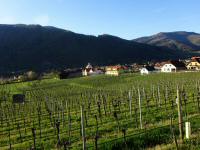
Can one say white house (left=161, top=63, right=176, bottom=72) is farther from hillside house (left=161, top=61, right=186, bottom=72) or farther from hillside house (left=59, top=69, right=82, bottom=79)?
hillside house (left=59, top=69, right=82, bottom=79)

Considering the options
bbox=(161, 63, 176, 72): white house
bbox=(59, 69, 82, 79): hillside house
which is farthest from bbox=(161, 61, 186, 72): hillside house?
bbox=(59, 69, 82, 79): hillside house

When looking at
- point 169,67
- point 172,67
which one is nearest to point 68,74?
point 169,67

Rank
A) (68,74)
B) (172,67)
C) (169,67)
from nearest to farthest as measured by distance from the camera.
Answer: (172,67), (169,67), (68,74)

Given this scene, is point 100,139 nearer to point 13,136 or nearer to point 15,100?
point 13,136

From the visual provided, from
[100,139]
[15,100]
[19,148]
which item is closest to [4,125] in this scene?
[15,100]

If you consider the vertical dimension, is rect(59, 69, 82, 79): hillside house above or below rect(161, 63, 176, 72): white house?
below

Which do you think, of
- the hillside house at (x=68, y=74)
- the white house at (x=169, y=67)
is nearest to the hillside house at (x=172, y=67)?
the white house at (x=169, y=67)

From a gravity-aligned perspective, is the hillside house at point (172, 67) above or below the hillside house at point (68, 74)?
above

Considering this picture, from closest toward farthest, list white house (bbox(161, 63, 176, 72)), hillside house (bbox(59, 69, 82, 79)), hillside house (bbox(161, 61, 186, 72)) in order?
hillside house (bbox(161, 61, 186, 72)) < white house (bbox(161, 63, 176, 72)) < hillside house (bbox(59, 69, 82, 79))

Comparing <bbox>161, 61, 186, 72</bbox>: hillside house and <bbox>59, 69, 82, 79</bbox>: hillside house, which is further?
<bbox>59, 69, 82, 79</bbox>: hillside house

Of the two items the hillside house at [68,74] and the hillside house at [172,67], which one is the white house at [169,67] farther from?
the hillside house at [68,74]

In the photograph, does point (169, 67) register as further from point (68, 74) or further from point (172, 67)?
point (68, 74)

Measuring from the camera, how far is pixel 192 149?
12.1 metres

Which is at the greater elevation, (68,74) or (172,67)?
(172,67)
